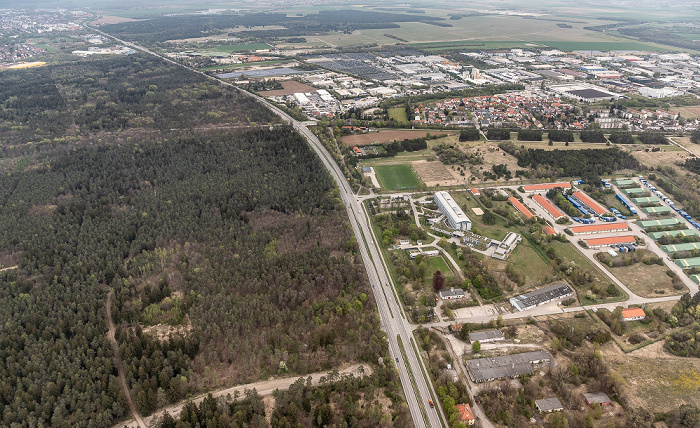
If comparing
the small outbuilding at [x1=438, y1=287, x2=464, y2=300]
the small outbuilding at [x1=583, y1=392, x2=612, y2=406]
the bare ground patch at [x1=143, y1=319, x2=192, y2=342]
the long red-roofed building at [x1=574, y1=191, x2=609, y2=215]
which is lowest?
the bare ground patch at [x1=143, y1=319, x2=192, y2=342]

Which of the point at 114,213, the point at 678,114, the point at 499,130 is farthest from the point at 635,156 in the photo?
the point at 114,213

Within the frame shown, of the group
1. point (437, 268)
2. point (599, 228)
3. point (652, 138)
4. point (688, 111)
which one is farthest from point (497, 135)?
point (688, 111)

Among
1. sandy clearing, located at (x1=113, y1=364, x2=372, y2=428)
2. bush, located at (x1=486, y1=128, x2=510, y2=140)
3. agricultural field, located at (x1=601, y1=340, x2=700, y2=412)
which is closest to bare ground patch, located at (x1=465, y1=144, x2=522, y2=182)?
bush, located at (x1=486, y1=128, x2=510, y2=140)

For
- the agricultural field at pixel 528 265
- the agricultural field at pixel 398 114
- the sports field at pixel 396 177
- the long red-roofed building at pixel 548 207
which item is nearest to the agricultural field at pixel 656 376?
the agricultural field at pixel 528 265

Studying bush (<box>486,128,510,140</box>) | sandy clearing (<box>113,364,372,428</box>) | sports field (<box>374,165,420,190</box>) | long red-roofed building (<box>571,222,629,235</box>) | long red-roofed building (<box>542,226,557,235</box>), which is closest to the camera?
sandy clearing (<box>113,364,372,428</box>)

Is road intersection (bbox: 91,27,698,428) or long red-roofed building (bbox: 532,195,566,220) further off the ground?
long red-roofed building (bbox: 532,195,566,220)

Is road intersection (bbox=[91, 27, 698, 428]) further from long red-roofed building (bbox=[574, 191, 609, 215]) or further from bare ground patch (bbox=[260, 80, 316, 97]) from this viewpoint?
bare ground patch (bbox=[260, 80, 316, 97])
